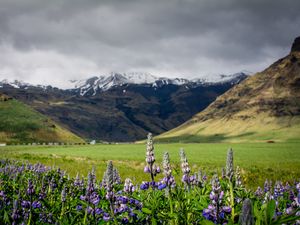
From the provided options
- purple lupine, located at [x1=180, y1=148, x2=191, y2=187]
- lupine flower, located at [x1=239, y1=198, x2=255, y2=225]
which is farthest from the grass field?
lupine flower, located at [x1=239, y1=198, x2=255, y2=225]

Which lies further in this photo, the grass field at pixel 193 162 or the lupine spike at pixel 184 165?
the grass field at pixel 193 162

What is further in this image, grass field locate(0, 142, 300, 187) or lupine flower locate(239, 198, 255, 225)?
grass field locate(0, 142, 300, 187)

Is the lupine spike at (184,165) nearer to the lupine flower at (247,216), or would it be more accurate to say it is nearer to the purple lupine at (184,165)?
the purple lupine at (184,165)

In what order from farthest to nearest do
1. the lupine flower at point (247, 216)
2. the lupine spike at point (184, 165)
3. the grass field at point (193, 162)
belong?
the grass field at point (193, 162) < the lupine spike at point (184, 165) < the lupine flower at point (247, 216)

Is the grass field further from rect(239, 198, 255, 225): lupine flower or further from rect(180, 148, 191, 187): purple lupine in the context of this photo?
rect(239, 198, 255, 225): lupine flower

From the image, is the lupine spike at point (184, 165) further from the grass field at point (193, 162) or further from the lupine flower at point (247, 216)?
the lupine flower at point (247, 216)

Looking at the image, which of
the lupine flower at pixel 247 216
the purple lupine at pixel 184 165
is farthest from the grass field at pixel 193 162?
the lupine flower at pixel 247 216

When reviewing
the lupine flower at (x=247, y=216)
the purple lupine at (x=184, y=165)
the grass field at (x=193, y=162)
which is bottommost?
the grass field at (x=193, y=162)

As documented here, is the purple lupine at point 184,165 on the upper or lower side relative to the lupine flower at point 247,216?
lower

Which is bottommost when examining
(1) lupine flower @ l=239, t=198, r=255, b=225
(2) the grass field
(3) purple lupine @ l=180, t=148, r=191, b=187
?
(2) the grass field

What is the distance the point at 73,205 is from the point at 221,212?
3909mm

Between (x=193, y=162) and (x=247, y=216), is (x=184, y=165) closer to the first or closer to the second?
(x=247, y=216)

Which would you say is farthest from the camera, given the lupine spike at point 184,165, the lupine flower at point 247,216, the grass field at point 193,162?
the grass field at point 193,162

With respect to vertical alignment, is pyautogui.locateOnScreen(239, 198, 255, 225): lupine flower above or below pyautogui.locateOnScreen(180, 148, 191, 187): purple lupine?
above
